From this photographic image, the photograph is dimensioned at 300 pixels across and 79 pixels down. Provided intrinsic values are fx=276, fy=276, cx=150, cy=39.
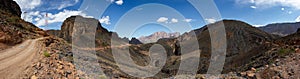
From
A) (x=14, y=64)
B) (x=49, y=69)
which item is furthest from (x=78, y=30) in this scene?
(x=49, y=69)

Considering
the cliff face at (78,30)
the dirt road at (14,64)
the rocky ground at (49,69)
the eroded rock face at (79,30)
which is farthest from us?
the cliff face at (78,30)

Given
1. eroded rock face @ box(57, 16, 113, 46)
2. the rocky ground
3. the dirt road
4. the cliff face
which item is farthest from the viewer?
the cliff face

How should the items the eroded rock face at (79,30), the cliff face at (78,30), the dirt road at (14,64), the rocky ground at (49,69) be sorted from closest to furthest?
the rocky ground at (49,69), the dirt road at (14,64), the eroded rock face at (79,30), the cliff face at (78,30)

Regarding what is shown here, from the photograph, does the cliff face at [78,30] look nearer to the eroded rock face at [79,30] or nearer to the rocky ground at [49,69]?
the eroded rock face at [79,30]

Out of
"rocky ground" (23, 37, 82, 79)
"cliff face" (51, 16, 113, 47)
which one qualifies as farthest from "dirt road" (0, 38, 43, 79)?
"cliff face" (51, 16, 113, 47)

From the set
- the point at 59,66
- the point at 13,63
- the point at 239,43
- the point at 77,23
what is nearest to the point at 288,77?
the point at 59,66

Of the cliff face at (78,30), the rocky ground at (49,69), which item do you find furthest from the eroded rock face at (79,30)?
A: the rocky ground at (49,69)

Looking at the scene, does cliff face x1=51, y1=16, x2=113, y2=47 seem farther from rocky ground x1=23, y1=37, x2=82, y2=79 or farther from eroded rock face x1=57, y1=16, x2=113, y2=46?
rocky ground x1=23, y1=37, x2=82, y2=79

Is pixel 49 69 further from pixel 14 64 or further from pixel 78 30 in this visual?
pixel 78 30

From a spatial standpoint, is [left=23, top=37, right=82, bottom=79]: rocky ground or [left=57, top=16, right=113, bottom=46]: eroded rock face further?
[left=57, top=16, right=113, bottom=46]: eroded rock face

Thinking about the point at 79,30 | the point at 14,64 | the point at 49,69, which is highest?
the point at 79,30

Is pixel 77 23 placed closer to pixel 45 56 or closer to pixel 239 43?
pixel 239 43

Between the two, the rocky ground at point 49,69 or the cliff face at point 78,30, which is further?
the cliff face at point 78,30

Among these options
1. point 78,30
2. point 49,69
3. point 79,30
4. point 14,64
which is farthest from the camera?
point 79,30
